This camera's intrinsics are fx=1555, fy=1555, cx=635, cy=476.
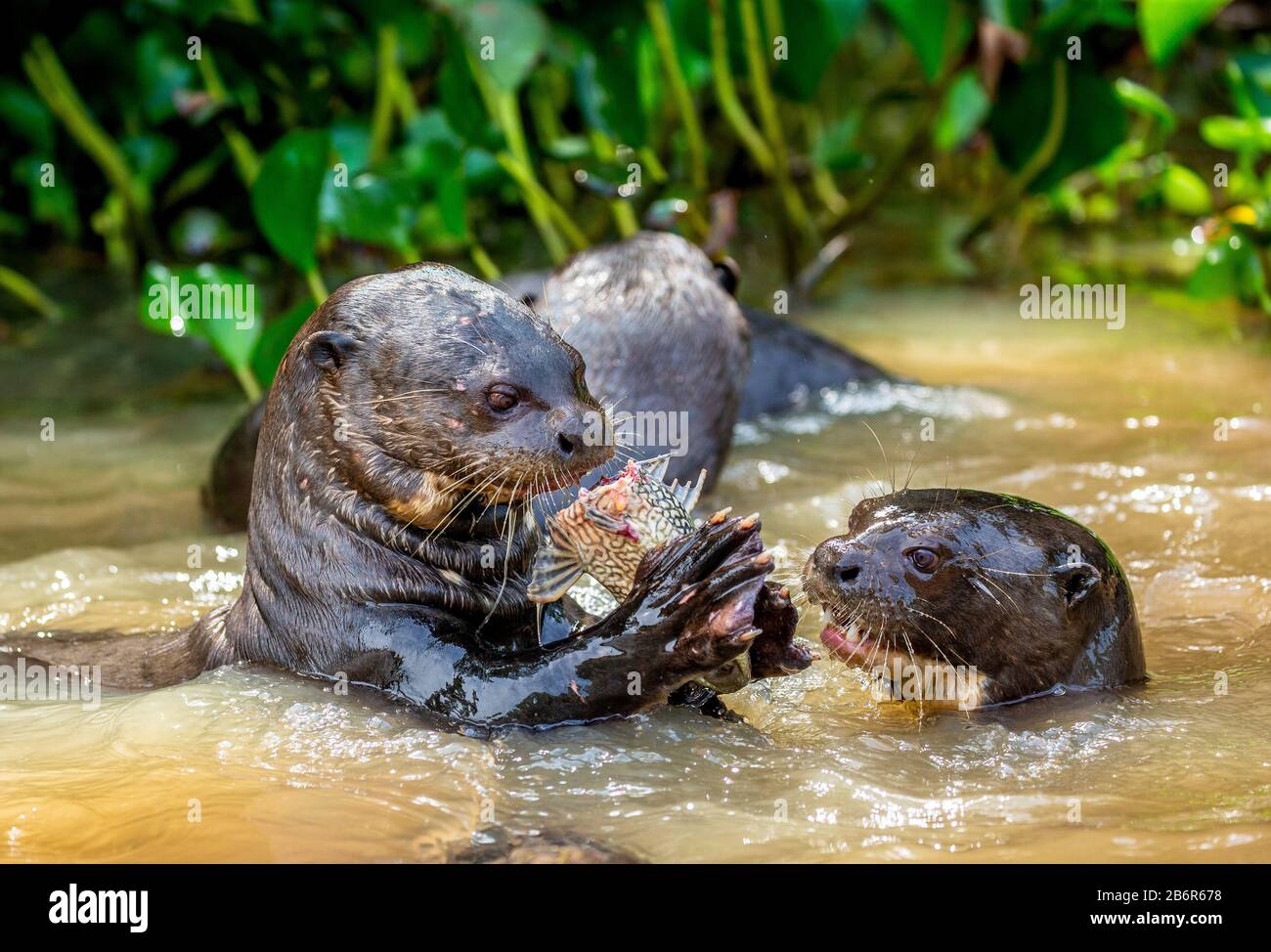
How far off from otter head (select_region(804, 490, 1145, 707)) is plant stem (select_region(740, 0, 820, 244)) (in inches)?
164

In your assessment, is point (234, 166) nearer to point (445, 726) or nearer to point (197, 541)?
point (197, 541)

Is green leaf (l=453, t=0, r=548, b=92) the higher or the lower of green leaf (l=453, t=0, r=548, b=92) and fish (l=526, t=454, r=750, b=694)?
the higher

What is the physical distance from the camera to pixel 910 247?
8984 mm

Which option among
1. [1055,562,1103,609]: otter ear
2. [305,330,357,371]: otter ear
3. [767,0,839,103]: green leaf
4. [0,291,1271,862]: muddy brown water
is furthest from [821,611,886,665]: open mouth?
[767,0,839,103]: green leaf

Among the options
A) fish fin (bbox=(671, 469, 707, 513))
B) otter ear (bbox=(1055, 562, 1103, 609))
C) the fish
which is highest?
fish fin (bbox=(671, 469, 707, 513))

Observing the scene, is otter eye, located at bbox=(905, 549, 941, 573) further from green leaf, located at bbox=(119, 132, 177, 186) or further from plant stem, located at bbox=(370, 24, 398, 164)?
green leaf, located at bbox=(119, 132, 177, 186)

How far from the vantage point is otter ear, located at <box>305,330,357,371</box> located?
2.92 m

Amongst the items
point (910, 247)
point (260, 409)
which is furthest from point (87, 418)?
point (910, 247)

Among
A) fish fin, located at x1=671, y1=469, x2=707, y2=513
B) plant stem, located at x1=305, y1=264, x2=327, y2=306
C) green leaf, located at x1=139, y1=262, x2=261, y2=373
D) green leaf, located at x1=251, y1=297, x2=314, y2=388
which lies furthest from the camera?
plant stem, located at x1=305, y1=264, x2=327, y2=306

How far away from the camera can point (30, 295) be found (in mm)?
7504

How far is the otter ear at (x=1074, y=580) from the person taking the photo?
127 inches

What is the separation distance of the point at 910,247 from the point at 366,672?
21.7 feet

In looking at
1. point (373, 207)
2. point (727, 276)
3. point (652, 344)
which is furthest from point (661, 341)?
point (373, 207)

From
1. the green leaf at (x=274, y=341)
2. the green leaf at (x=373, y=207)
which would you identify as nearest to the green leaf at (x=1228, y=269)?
the green leaf at (x=373, y=207)
